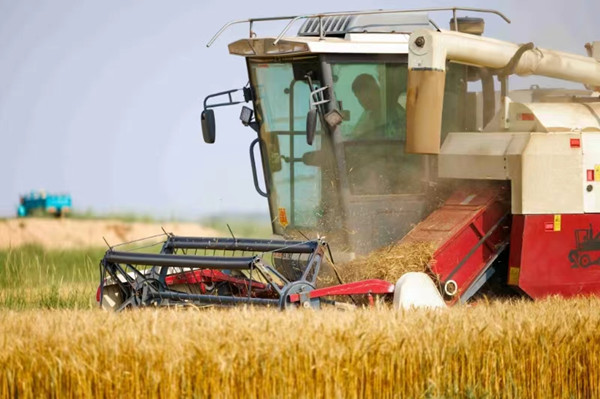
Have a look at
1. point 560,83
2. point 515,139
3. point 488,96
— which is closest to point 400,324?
point 515,139

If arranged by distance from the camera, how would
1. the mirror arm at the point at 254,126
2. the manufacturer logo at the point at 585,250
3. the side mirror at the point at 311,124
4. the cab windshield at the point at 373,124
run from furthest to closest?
the mirror arm at the point at 254,126
the cab windshield at the point at 373,124
the manufacturer logo at the point at 585,250
the side mirror at the point at 311,124

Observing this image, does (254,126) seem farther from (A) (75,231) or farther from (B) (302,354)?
(A) (75,231)

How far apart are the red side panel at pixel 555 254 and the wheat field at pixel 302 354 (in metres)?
1.30

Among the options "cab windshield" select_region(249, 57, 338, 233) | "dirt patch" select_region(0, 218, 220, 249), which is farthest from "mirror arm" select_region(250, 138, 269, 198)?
"dirt patch" select_region(0, 218, 220, 249)

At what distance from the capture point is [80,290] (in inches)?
413

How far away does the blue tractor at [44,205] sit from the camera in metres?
19.1

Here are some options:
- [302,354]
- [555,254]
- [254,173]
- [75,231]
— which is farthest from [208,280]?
[75,231]

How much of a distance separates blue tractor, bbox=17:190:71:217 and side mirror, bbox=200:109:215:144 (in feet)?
35.5

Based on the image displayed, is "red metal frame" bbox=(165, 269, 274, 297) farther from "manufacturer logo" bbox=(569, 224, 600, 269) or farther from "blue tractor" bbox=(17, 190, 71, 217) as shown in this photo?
"blue tractor" bbox=(17, 190, 71, 217)

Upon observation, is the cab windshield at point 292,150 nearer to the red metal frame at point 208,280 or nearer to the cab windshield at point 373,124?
the cab windshield at point 373,124

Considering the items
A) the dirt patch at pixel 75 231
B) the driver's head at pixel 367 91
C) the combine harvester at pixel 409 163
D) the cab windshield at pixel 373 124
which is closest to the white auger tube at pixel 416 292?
the combine harvester at pixel 409 163

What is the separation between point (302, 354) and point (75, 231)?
13.4m

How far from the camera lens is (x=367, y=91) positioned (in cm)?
841

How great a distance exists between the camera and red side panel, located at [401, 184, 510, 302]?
7.97 metres
